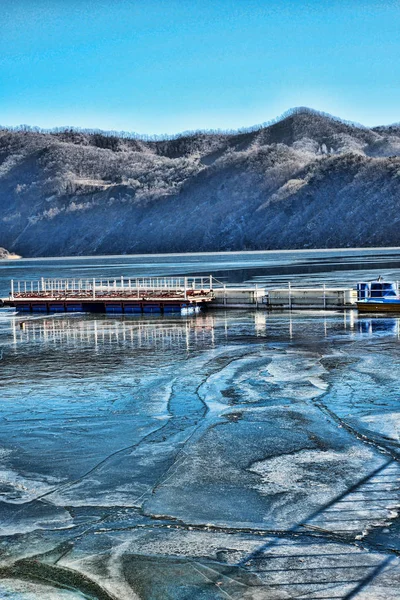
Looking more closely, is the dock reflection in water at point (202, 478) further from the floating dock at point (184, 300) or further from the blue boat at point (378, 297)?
the floating dock at point (184, 300)

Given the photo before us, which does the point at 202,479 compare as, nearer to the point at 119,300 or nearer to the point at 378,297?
the point at 378,297

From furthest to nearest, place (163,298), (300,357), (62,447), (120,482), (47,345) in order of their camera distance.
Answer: (163,298) < (47,345) < (300,357) < (62,447) < (120,482)

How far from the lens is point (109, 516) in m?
12.0

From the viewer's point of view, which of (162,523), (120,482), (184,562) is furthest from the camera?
(120,482)

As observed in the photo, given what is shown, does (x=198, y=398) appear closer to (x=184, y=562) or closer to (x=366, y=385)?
(x=366, y=385)

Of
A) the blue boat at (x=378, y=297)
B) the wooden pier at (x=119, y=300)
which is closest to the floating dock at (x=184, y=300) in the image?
the wooden pier at (x=119, y=300)

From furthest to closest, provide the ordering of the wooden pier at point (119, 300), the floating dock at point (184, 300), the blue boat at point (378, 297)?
1. the wooden pier at point (119, 300)
2. the floating dock at point (184, 300)
3. the blue boat at point (378, 297)

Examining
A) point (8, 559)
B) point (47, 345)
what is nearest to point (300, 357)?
point (47, 345)

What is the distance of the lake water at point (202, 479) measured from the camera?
32.3 feet

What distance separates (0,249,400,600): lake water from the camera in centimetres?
986

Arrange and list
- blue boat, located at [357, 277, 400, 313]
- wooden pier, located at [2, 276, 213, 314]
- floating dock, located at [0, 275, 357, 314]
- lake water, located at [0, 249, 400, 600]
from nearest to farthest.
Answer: lake water, located at [0, 249, 400, 600] → blue boat, located at [357, 277, 400, 313] → floating dock, located at [0, 275, 357, 314] → wooden pier, located at [2, 276, 213, 314]

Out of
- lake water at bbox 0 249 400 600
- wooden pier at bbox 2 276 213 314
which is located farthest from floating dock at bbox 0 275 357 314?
lake water at bbox 0 249 400 600

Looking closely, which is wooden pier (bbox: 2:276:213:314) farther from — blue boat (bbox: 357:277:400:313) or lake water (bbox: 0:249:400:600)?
lake water (bbox: 0:249:400:600)

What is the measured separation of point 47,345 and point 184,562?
2479 cm
